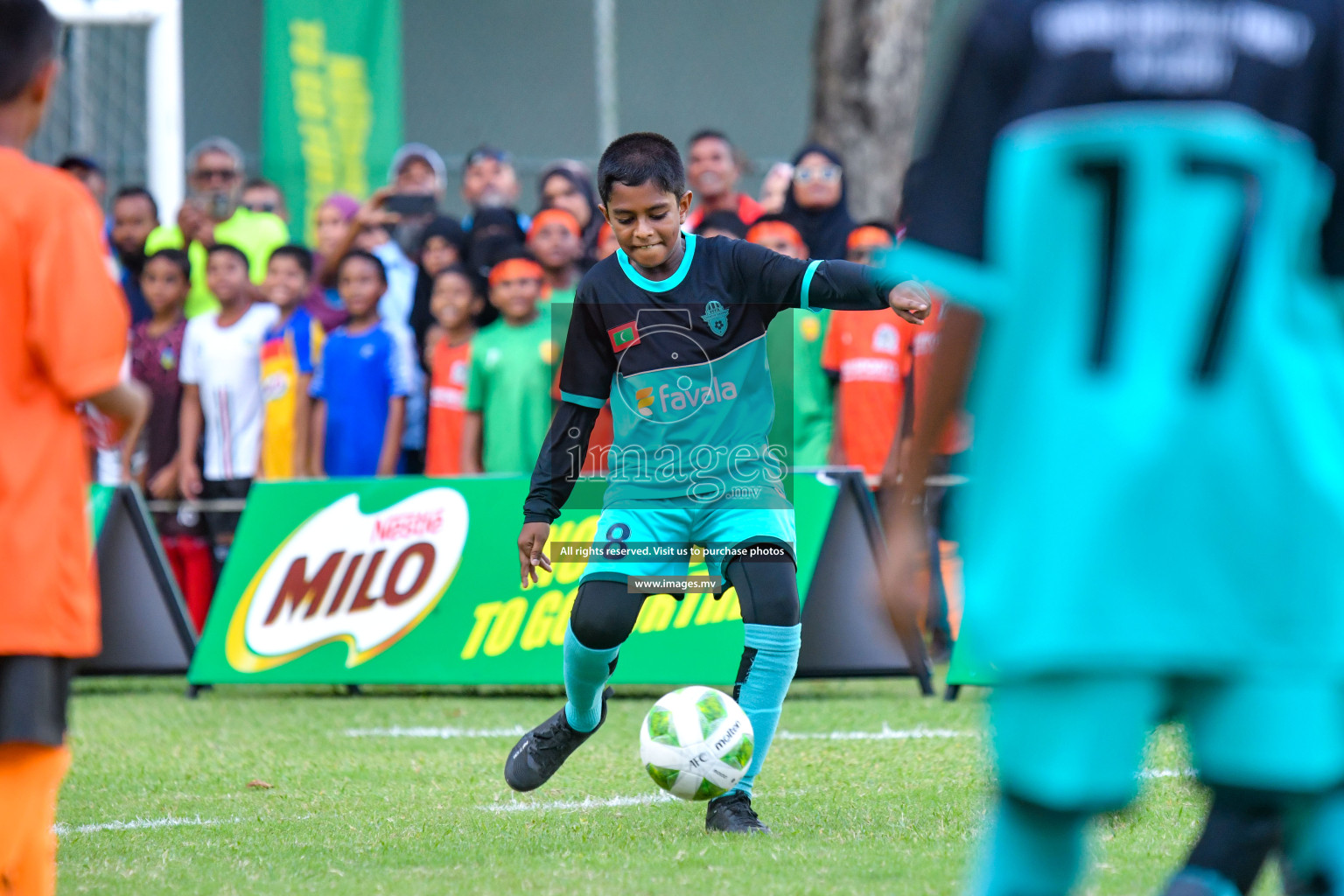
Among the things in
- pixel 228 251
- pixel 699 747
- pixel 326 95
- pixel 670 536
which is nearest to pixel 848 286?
pixel 670 536

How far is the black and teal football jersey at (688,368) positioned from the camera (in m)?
4.99

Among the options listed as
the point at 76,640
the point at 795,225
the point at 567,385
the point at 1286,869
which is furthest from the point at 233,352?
the point at 1286,869

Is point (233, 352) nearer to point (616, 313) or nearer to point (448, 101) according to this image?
point (616, 313)

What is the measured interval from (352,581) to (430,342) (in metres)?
2.14

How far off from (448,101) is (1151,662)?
16.2m

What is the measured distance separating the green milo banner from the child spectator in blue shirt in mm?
1284

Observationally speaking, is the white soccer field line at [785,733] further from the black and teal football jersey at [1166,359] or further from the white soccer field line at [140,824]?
the black and teal football jersey at [1166,359]

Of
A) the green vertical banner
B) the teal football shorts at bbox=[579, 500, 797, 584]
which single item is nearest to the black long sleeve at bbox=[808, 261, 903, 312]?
the teal football shorts at bbox=[579, 500, 797, 584]

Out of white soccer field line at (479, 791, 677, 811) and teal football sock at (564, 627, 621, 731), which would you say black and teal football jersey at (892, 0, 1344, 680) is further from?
white soccer field line at (479, 791, 677, 811)

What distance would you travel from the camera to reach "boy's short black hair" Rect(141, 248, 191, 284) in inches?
412

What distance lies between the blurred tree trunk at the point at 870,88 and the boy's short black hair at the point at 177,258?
6.21m

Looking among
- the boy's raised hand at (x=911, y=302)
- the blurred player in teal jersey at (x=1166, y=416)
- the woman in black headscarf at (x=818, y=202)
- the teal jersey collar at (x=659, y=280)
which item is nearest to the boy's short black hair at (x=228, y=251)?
the woman in black headscarf at (x=818, y=202)

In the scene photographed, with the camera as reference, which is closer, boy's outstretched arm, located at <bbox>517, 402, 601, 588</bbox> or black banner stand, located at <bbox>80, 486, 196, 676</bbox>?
boy's outstretched arm, located at <bbox>517, 402, 601, 588</bbox>

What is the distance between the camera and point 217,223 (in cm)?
1169
